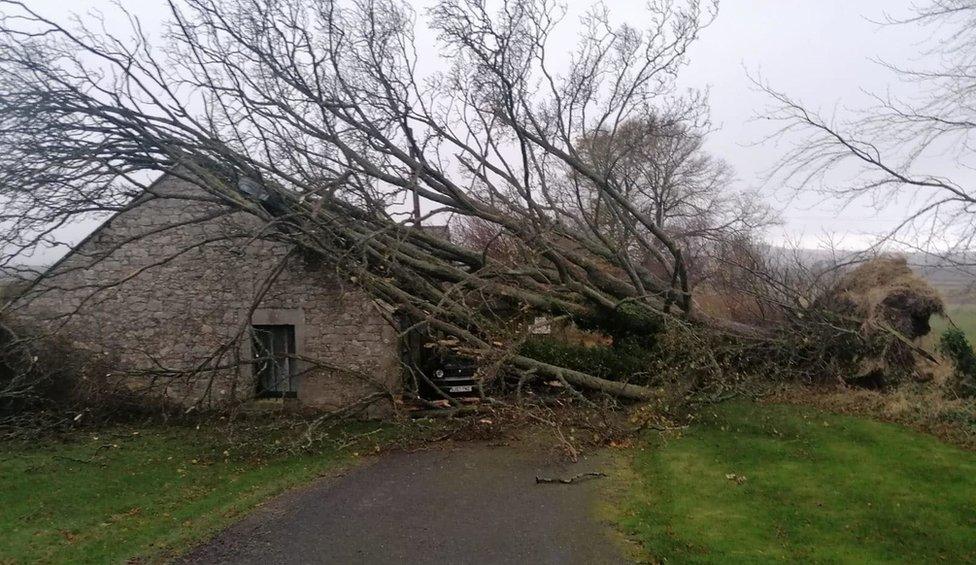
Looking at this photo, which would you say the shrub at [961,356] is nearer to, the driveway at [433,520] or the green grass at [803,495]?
the green grass at [803,495]

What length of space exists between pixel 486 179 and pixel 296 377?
17.0 ft

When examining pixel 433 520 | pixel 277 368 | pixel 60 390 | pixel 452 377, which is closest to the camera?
pixel 433 520

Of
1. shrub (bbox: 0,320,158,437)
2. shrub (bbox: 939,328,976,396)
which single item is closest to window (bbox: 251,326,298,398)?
shrub (bbox: 0,320,158,437)

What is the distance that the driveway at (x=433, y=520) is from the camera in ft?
20.7

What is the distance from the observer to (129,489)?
→ 8.63 m

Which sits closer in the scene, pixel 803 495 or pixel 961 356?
pixel 803 495

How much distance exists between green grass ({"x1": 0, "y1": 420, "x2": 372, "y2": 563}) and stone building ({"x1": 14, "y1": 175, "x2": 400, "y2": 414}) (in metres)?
1.49

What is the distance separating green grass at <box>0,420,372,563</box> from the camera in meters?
6.71

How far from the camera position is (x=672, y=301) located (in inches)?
497

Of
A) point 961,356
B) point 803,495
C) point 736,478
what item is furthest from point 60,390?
point 961,356

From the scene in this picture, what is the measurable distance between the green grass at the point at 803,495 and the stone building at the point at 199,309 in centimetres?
595

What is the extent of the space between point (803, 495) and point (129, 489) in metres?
7.87

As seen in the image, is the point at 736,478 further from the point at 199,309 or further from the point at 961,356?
the point at 199,309

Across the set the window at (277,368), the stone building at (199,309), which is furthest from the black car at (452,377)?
the window at (277,368)
